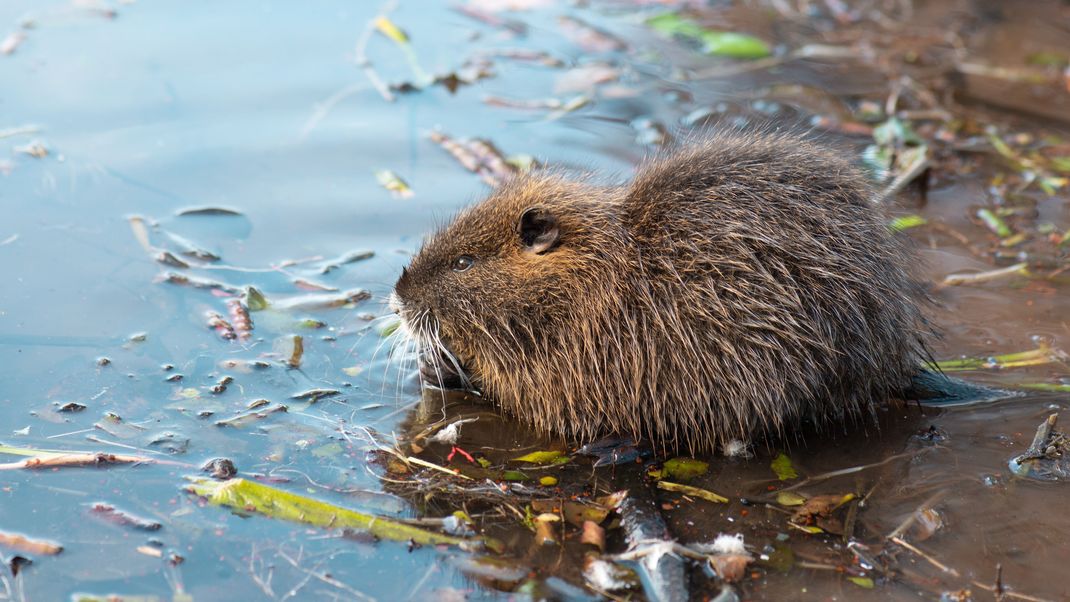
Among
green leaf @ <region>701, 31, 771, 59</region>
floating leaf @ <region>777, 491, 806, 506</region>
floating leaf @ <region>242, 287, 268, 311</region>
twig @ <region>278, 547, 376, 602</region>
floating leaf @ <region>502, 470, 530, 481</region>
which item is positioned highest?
green leaf @ <region>701, 31, 771, 59</region>

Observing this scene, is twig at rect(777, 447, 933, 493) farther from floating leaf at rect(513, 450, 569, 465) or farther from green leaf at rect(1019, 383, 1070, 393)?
floating leaf at rect(513, 450, 569, 465)

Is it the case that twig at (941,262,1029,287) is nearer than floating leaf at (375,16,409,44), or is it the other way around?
twig at (941,262,1029,287)

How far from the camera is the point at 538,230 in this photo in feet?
13.6

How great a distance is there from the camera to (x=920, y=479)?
3.79 meters

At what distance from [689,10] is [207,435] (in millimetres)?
5350

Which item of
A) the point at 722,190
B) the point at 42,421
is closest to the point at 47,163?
the point at 42,421

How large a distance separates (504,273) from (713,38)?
3946 millimetres

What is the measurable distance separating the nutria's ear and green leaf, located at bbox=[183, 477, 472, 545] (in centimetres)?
121

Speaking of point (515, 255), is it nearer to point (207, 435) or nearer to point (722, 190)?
point (722, 190)

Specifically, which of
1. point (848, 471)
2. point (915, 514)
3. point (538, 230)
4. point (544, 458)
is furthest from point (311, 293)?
point (915, 514)

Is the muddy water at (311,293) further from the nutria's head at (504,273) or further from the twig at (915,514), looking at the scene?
the nutria's head at (504,273)

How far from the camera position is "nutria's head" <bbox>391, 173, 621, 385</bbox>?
404 cm

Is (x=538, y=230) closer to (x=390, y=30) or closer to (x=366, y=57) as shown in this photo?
(x=366, y=57)

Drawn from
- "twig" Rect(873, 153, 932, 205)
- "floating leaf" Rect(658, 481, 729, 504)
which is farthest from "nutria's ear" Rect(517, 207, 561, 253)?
"twig" Rect(873, 153, 932, 205)
